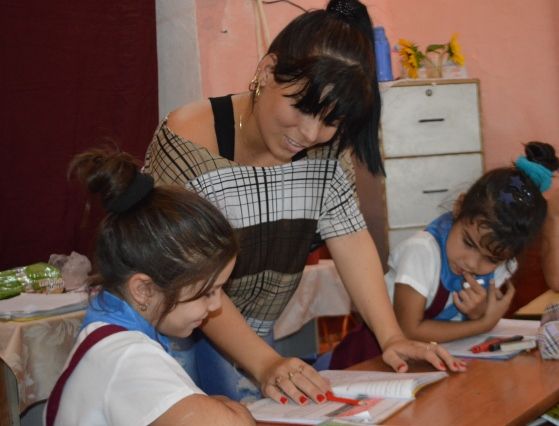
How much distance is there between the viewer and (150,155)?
1.61m

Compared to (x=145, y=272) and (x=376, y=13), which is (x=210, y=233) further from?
(x=376, y=13)

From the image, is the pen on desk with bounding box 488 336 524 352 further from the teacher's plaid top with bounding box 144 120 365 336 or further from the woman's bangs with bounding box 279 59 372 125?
the woman's bangs with bounding box 279 59 372 125

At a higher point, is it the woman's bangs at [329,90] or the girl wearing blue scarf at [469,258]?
Result: the woman's bangs at [329,90]

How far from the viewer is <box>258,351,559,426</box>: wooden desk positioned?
4.42 ft

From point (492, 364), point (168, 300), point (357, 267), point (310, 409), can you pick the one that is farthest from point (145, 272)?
point (492, 364)

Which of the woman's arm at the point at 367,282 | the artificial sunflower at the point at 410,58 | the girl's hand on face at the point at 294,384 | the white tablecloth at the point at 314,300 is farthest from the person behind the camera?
the artificial sunflower at the point at 410,58

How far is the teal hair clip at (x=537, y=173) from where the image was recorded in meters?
2.16

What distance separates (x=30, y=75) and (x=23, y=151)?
293 millimetres

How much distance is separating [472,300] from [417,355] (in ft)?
1.27

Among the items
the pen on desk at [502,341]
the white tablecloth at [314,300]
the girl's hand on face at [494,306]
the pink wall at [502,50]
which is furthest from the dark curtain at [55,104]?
the pen on desk at [502,341]

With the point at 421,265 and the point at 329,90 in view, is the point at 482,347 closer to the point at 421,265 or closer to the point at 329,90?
the point at 421,265

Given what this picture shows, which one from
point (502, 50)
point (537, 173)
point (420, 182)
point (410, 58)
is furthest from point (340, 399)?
point (502, 50)

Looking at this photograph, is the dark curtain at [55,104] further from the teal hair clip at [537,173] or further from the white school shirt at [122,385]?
the white school shirt at [122,385]

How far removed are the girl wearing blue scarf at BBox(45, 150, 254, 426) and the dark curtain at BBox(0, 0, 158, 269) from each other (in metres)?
1.93
